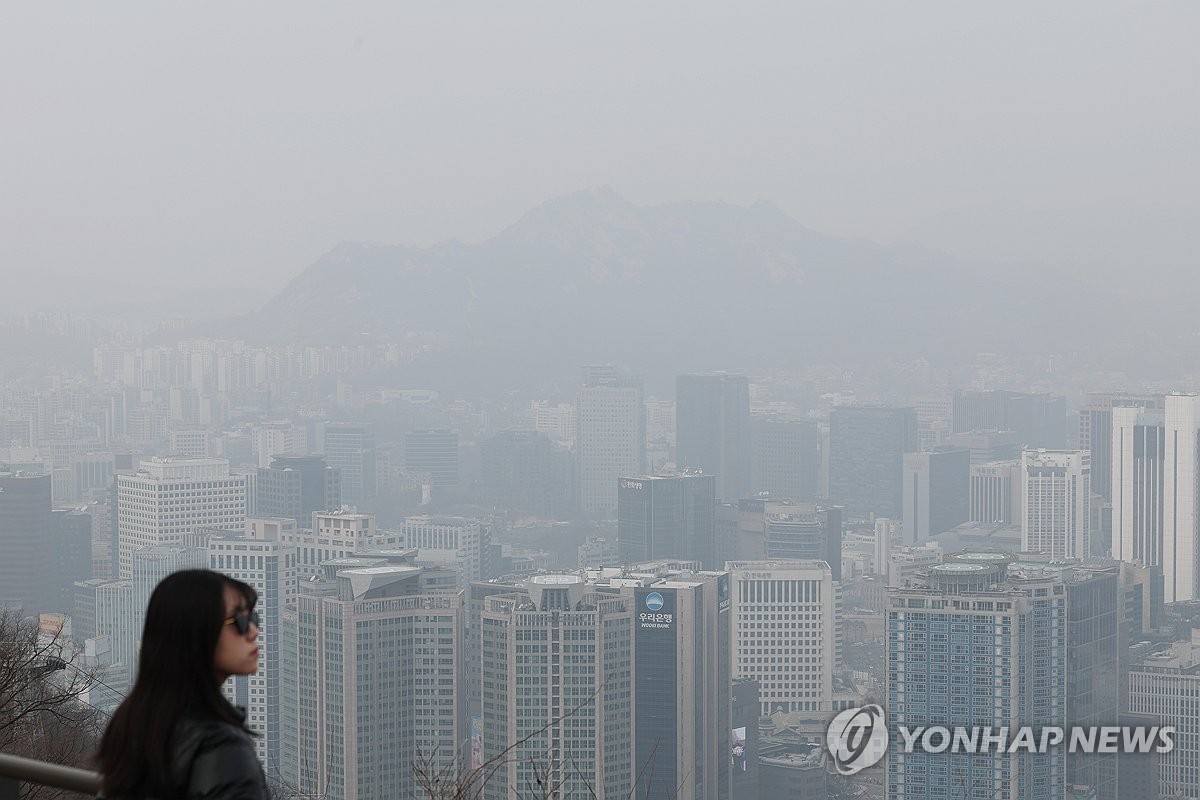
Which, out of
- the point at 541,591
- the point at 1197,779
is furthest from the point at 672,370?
the point at 1197,779

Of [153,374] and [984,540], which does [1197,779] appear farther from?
[153,374]

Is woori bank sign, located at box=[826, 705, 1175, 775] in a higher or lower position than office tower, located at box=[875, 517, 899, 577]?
higher

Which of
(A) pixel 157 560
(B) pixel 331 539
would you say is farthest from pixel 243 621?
(A) pixel 157 560

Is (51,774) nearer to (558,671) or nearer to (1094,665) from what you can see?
(558,671)

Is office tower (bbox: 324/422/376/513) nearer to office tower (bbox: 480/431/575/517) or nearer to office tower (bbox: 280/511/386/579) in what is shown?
office tower (bbox: 480/431/575/517)

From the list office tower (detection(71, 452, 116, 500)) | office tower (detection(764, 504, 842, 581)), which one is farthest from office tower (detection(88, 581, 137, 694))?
office tower (detection(764, 504, 842, 581))

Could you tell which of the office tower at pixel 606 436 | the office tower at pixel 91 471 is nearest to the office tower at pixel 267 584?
the office tower at pixel 91 471
